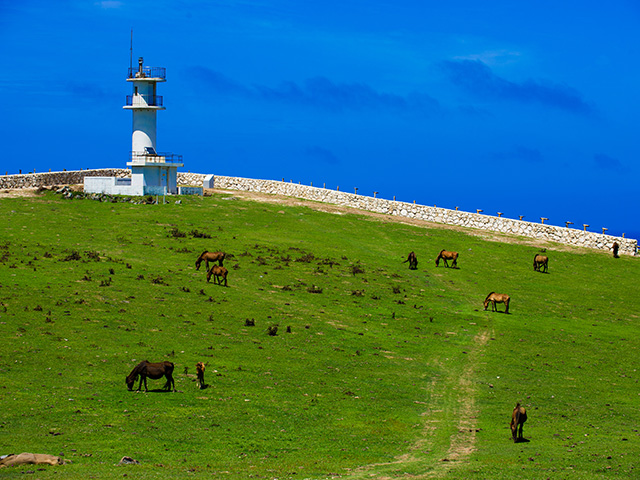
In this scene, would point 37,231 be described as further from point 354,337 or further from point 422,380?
point 422,380

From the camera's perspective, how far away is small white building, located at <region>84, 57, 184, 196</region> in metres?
86.1

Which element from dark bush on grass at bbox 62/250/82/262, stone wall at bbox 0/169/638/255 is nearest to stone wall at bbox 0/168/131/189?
stone wall at bbox 0/169/638/255

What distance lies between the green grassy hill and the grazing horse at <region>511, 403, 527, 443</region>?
351 millimetres

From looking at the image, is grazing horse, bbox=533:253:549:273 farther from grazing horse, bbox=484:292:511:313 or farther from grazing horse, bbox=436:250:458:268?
grazing horse, bbox=484:292:511:313

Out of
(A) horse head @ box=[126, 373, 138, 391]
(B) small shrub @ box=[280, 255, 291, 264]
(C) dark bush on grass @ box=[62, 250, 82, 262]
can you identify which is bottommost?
(A) horse head @ box=[126, 373, 138, 391]

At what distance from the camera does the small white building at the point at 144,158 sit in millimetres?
86100

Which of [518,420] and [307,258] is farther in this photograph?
[307,258]

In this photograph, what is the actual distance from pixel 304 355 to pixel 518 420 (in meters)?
13.9

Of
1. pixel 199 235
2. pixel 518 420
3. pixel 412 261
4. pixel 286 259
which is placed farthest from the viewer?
pixel 199 235

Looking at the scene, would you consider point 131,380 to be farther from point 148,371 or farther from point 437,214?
point 437,214

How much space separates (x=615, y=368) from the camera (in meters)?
41.2

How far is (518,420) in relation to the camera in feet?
84.5

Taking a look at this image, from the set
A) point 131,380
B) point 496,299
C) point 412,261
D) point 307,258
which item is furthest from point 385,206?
point 131,380

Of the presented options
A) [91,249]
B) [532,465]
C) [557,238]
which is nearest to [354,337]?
[532,465]
